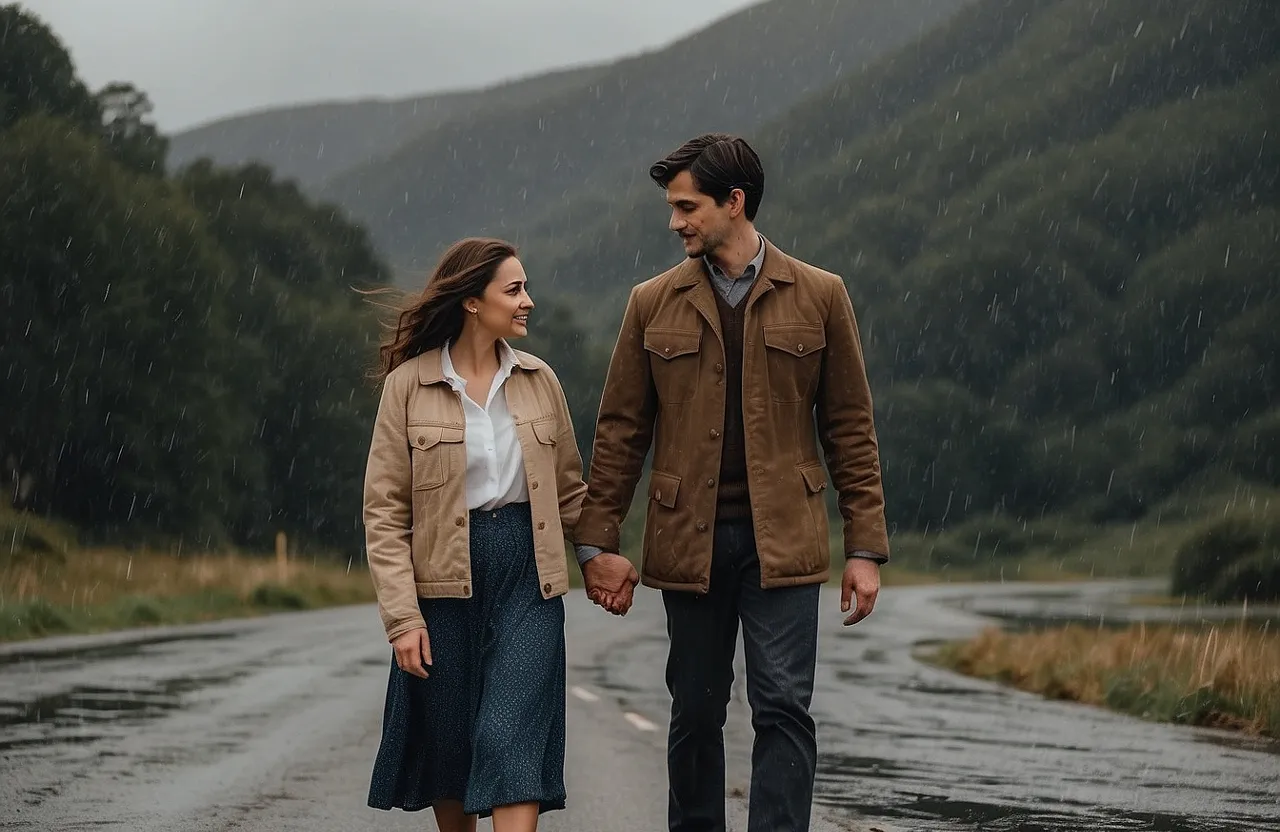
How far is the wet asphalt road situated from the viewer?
805cm

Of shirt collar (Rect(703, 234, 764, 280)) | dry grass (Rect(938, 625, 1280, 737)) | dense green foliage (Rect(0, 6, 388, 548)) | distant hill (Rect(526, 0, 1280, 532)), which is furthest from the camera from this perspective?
distant hill (Rect(526, 0, 1280, 532))

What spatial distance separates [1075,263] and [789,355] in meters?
113

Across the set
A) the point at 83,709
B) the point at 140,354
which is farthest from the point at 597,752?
the point at 140,354

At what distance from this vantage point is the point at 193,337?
45.8 metres

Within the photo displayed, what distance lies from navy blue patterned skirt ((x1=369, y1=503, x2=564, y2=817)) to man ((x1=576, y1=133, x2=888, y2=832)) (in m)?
0.32

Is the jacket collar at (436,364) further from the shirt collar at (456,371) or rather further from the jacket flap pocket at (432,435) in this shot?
the jacket flap pocket at (432,435)

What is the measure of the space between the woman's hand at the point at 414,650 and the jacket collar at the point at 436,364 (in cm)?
71

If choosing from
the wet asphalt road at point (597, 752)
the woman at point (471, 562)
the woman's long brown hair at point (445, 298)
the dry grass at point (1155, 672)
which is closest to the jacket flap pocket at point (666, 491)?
A: the woman at point (471, 562)

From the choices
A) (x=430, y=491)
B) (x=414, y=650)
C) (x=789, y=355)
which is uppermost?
(x=789, y=355)

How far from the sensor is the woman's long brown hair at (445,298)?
224 inches

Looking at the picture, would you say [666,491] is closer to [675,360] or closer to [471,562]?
[675,360]

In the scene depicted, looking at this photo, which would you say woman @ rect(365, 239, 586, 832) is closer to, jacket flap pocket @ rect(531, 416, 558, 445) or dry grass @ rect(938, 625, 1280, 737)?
jacket flap pocket @ rect(531, 416, 558, 445)

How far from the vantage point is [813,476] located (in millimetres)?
5688

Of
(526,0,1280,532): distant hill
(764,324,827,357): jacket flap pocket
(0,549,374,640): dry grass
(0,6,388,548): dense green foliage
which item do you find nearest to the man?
(764,324,827,357): jacket flap pocket
